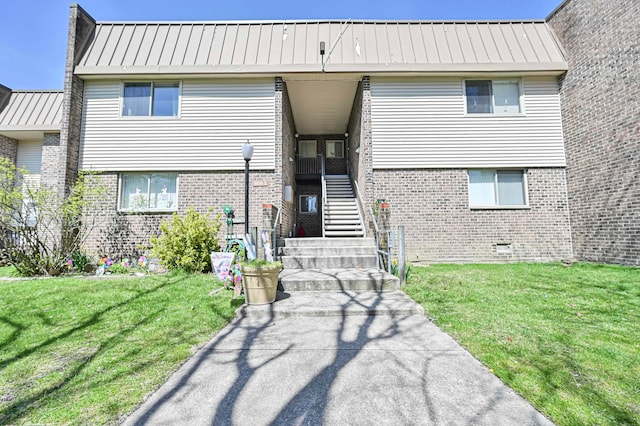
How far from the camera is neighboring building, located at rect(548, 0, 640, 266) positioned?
657 centimetres

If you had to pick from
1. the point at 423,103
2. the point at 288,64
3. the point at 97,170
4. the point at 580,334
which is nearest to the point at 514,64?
the point at 423,103

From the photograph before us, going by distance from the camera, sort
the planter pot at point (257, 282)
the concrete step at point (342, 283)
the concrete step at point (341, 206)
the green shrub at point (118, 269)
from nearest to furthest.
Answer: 1. the planter pot at point (257, 282)
2. the concrete step at point (342, 283)
3. the green shrub at point (118, 269)
4. the concrete step at point (341, 206)

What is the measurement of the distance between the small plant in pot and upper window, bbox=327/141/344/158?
35.6ft

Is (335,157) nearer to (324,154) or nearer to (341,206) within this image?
(324,154)

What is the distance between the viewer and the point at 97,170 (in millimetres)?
8117

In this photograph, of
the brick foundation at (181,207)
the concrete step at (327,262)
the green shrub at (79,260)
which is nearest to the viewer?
the concrete step at (327,262)

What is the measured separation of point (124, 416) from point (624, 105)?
1026 centimetres

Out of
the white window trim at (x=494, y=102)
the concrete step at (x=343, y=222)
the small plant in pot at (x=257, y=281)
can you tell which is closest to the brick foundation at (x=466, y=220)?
the concrete step at (x=343, y=222)

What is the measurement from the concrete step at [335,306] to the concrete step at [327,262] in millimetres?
1474

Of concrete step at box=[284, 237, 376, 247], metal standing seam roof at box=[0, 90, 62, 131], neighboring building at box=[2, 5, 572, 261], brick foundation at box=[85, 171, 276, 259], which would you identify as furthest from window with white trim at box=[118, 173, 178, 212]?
metal standing seam roof at box=[0, 90, 62, 131]

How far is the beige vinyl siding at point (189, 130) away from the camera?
8234 mm

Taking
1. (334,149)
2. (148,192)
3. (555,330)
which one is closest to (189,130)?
(148,192)

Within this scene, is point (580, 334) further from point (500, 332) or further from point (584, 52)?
point (584, 52)

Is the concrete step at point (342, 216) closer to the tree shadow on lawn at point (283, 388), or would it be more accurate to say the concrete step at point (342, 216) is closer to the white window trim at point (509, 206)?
the white window trim at point (509, 206)
